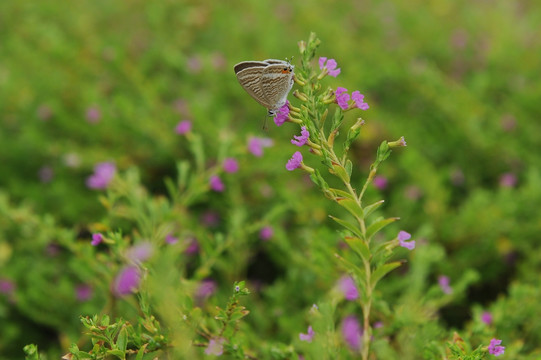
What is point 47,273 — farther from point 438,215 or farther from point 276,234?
point 438,215

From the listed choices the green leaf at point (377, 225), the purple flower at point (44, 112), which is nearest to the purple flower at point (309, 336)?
the green leaf at point (377, 225)

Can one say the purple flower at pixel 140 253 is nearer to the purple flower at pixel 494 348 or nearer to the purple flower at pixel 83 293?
the purple flower at pixel 494 348

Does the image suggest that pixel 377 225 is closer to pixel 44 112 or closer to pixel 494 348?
pixel 494 348

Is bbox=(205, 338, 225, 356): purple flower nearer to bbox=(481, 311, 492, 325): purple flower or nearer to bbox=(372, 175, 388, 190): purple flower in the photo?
bbox=(481, 311, 492, 325): purple flower

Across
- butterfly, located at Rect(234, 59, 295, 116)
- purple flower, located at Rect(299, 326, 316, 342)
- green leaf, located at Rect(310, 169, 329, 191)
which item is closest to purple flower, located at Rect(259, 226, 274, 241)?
purple flower, located at Rect(299, 326, 316, 342)

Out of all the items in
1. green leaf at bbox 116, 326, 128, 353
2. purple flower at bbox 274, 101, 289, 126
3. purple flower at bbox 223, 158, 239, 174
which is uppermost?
purple flower at bbox 223, 158, 239, 174

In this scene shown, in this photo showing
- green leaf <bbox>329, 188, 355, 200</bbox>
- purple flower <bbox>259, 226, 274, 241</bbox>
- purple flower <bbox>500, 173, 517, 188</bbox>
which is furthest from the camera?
purple flower <bbox>500, 173, 517, 188</bbox>
